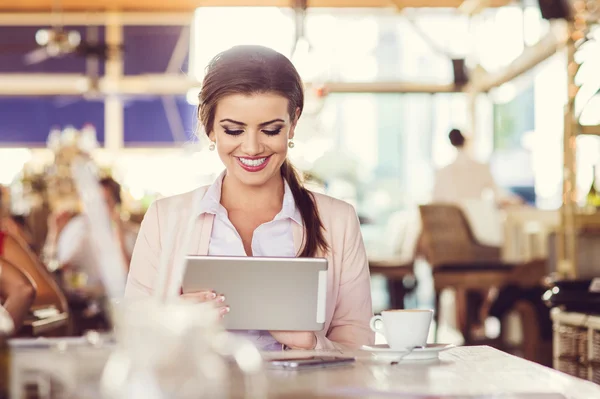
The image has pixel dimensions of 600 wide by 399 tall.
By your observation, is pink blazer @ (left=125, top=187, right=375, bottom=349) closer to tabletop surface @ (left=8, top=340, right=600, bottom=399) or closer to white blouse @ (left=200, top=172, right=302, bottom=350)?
white blouse @ (left=200, top=172, right=302, bottom=350)

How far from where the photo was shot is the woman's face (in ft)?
6.59

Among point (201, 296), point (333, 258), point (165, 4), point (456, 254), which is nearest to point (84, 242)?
point (456, 254)

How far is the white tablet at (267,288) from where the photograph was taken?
151 cm

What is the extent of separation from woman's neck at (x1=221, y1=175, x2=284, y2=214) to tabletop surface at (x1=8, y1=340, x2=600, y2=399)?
2.74 ft

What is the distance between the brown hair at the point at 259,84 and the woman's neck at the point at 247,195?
62 mm

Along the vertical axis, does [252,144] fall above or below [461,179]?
below

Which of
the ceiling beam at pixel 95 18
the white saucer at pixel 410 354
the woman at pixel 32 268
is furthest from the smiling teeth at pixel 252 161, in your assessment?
the ceiling beam at pixel 95 18

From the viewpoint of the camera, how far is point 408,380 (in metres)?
1.21

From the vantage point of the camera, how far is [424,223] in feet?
19.8

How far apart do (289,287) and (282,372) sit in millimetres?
273

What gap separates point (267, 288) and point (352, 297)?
24.4 inches

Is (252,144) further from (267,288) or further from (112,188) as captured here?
(112,188)

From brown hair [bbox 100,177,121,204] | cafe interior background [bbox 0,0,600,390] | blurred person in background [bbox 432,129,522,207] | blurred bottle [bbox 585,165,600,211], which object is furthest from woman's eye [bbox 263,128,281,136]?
cafe interior background [bbox 0,0,600,390]

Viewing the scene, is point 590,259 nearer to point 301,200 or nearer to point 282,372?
point 301,200
